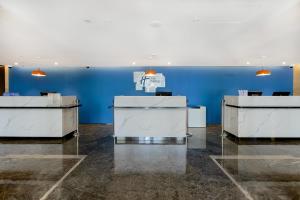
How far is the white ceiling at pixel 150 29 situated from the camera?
12.8ft

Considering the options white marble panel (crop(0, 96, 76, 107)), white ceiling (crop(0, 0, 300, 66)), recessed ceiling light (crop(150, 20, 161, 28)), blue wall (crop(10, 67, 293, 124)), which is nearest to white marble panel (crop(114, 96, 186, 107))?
white ceiling (crop(0, 0, 300, 66))

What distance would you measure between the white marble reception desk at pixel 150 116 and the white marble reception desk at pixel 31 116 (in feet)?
5.98

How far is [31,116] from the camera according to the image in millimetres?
6398

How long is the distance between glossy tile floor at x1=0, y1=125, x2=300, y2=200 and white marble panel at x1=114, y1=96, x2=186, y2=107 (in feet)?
3.93

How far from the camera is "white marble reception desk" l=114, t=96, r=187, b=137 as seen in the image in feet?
20.7

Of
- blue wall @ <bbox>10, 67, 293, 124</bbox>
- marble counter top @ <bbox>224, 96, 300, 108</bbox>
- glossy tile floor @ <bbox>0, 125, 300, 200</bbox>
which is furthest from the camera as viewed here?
blue wall @ <bbox>10, 67, 293, 124</bbox>

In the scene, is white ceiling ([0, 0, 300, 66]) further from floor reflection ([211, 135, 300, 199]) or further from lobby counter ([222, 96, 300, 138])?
floor reflection ([211, 135, 300, 199])

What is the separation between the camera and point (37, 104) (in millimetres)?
6367

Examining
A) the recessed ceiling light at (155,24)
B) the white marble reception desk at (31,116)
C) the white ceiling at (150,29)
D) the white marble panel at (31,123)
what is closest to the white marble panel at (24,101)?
the white marble reception desk at (31,116)

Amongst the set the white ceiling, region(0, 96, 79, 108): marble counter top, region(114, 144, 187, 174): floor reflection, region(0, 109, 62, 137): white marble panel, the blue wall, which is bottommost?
region(114, 144, 187, 174): floor reflection

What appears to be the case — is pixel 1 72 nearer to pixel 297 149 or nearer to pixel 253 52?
pixel 253 52

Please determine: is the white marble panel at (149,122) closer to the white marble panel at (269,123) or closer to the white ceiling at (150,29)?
the white marble panel at (269,123)

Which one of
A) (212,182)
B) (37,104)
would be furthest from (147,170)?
(37,104)

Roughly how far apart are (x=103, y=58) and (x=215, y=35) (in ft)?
15.2
